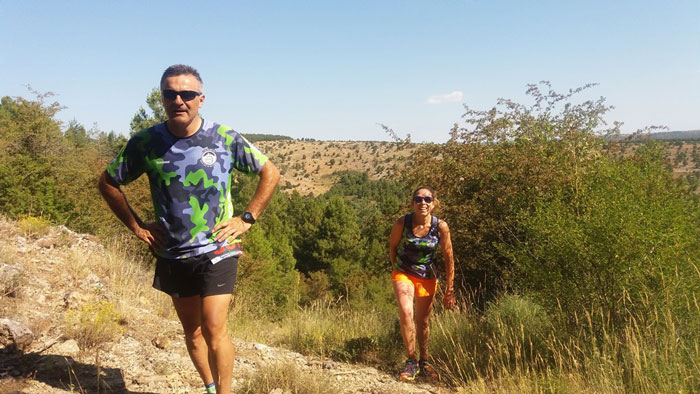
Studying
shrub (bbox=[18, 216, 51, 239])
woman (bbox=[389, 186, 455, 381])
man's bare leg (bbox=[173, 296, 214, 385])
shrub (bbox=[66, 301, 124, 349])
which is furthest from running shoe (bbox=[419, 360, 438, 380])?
shrub (bbox=[18, 216, 51, 239])

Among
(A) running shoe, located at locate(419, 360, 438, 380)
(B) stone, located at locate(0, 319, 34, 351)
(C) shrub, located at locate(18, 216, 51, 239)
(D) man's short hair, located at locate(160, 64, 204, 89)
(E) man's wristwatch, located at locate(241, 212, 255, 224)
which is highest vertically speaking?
(D) man's short hair, located at locate(160, 64, 204, 89)

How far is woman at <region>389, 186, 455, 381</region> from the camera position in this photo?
3682 mm

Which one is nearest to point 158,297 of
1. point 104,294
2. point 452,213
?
point 104,294

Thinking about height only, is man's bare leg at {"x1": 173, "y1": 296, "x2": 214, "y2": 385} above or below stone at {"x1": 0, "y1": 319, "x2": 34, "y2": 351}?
above

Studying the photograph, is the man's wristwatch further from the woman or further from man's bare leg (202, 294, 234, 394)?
the woman

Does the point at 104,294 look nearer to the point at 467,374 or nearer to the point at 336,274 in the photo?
the point at 467,374

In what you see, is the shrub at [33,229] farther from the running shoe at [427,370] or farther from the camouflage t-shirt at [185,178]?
the running shoe at [427,370]

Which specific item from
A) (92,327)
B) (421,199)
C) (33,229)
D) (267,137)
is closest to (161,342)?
(92,327)

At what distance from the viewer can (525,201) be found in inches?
273

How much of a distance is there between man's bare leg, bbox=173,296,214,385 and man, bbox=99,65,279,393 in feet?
0.05

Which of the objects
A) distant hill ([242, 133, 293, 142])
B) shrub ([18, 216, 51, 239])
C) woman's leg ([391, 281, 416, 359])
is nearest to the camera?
woman's leg ([391, 281, 416, 359])

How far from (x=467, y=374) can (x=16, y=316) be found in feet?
12.6

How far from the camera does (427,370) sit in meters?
3.73

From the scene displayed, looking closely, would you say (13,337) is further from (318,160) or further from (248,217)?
(318,160)
